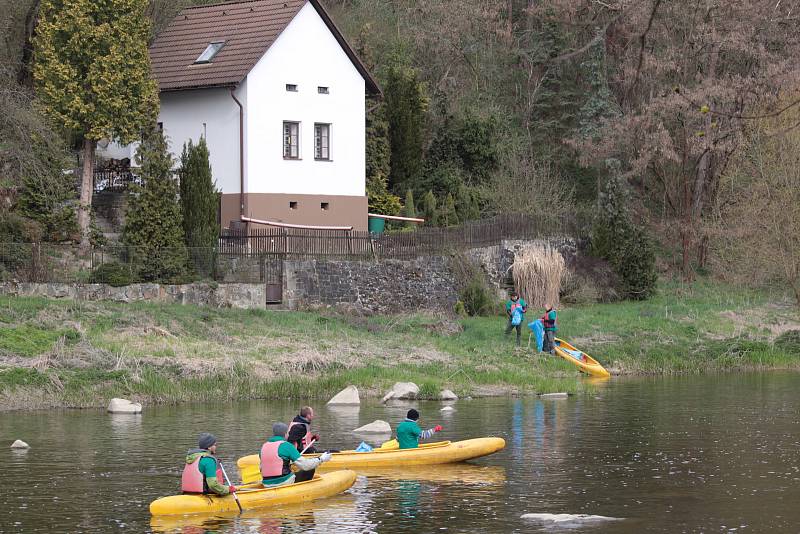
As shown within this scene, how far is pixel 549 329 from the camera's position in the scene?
3725 centimetres

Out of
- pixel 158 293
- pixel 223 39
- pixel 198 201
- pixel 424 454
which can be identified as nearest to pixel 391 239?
pixel 198 201

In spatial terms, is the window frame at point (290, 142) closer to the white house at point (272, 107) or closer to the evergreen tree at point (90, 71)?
the white house at point (272, 107)

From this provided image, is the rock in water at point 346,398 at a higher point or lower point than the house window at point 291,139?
lower

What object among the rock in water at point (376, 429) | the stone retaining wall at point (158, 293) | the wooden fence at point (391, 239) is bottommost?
the rock in water at point (376, 429)

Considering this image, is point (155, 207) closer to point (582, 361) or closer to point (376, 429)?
point (582, 361)

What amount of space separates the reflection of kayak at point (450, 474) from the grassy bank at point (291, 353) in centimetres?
894

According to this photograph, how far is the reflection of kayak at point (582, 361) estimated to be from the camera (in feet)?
120

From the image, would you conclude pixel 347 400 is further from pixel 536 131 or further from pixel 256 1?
pixel 536 131

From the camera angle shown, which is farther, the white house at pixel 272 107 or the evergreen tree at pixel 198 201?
the white house at pixel 272 107

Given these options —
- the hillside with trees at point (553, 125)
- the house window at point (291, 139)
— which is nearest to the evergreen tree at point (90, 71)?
the hillside with trees at point (553, 125)

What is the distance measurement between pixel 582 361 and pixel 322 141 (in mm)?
15838

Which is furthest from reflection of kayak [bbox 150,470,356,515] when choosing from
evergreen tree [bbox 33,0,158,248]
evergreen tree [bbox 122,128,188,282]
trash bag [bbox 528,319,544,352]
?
evergreen tree [bbox 33,0,158,248]

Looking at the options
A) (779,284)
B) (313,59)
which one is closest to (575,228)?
(779,284)

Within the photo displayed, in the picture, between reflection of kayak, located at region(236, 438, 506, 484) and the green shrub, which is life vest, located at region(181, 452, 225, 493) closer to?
reflection of kayak, located at region(236, 438, 506, 484)
